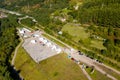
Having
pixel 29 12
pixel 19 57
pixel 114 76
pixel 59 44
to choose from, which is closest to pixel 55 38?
pixel 59 44

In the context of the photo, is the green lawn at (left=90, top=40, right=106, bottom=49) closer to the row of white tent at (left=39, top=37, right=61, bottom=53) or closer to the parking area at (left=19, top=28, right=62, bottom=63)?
the parking area at (left=19, top=28, right=62, bottom=63)

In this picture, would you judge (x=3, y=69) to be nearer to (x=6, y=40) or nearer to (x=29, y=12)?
(x=6, y=40)

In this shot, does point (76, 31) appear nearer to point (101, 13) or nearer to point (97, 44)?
point (101, 13)

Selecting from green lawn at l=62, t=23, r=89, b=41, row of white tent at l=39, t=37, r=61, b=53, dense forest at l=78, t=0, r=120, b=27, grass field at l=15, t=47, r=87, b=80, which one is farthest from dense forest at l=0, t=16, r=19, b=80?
dense forest at l=78, t=0, r=120, b=27

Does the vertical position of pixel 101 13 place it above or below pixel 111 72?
above

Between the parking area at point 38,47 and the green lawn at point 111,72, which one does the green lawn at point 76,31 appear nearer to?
the parking area at point 38,47

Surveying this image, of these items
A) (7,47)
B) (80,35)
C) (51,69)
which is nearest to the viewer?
(51,69)

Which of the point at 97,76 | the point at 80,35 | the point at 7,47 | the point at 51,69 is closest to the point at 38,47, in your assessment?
the point at 7,47
